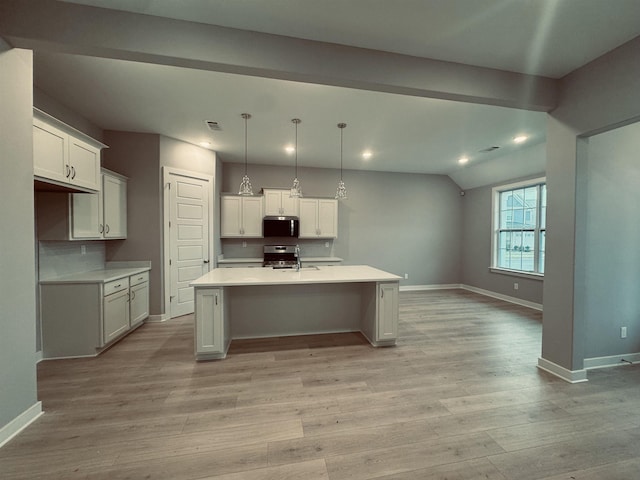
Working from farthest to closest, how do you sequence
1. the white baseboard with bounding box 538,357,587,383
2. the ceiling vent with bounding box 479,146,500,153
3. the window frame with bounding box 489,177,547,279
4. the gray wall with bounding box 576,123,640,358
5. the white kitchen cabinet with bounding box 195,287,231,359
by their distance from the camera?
1. the window frame with bounding box 489,177,547,279
2. the ceiling vent with bounding box 479,146,500,153
3. the white kitchen cabinet with bounding box 195,287,231,359
4. the gray wall with bounding box 576,123,640,358
5. the white baseboard with bounding box 538,357,587,383

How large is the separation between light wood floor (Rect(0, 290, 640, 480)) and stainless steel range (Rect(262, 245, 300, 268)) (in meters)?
2.35

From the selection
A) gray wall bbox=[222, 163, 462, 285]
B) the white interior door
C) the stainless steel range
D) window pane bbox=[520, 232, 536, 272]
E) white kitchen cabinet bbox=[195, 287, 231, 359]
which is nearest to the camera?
white kitchen cabinet bbox=[195, 287, 231, 359]

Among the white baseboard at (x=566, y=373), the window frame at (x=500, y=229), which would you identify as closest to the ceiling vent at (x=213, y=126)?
the white baseboard at (x=566, y=373)

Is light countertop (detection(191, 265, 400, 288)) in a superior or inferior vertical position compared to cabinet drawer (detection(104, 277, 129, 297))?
superior

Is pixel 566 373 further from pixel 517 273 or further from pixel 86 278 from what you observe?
pixel 86 278

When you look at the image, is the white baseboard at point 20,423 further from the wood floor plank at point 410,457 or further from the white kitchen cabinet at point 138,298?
the wood floor plank at point 410,457

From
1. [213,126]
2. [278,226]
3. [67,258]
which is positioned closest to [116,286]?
[67,258]

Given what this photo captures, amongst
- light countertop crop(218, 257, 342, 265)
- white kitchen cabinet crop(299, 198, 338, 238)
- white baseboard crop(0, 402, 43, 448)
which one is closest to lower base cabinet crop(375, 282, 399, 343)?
light countertop crop(218, 257, 342, 265)

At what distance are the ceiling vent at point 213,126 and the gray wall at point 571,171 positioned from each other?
382cm

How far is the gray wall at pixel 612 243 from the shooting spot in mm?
2514

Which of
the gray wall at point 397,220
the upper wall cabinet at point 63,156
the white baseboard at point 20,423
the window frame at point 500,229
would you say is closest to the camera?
the white baseboard at point 20,423

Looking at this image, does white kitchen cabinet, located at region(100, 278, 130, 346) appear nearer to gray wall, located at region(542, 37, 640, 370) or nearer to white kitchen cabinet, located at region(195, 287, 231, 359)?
white kitchen cabinet, located at region(195, 287, 231, 359)

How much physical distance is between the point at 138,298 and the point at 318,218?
337 centimetres

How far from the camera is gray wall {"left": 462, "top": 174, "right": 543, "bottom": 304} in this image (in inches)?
211
